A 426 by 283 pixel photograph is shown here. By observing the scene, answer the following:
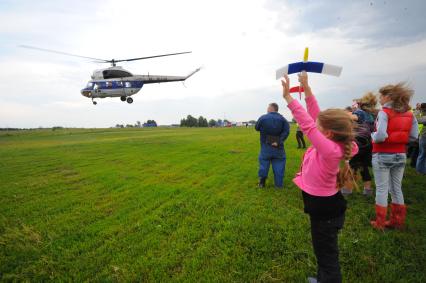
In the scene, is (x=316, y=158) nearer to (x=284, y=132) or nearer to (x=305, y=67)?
(x=305, y=67)

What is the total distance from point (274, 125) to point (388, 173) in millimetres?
2998

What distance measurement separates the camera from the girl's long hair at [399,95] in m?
3.34

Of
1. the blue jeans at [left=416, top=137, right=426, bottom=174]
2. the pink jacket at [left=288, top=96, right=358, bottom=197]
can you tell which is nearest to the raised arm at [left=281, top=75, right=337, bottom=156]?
the pink jacket at [left=288, top=96, right=358, bottom=197]

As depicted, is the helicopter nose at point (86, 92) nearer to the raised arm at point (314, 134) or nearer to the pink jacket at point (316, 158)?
the pink jacket at point (316, 158)

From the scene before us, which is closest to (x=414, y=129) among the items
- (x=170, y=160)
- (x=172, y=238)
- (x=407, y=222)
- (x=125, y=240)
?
(x=407, y=222)

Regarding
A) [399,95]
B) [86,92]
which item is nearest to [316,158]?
[399,95]

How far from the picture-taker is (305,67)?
2.25m

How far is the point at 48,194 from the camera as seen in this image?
6.80 meters

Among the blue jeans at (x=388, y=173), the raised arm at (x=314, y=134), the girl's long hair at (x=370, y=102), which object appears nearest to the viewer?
the raised arm at (x=314, y=134)

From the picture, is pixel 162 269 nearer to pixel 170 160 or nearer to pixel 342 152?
pixel 342 152

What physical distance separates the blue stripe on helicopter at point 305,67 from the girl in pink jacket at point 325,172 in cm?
7

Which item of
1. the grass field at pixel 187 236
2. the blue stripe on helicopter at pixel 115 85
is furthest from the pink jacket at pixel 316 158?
the blue stripe on helicopter at pixel 115 85

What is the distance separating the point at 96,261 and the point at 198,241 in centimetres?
152

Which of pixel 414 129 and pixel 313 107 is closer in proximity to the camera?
pixel 313 107
